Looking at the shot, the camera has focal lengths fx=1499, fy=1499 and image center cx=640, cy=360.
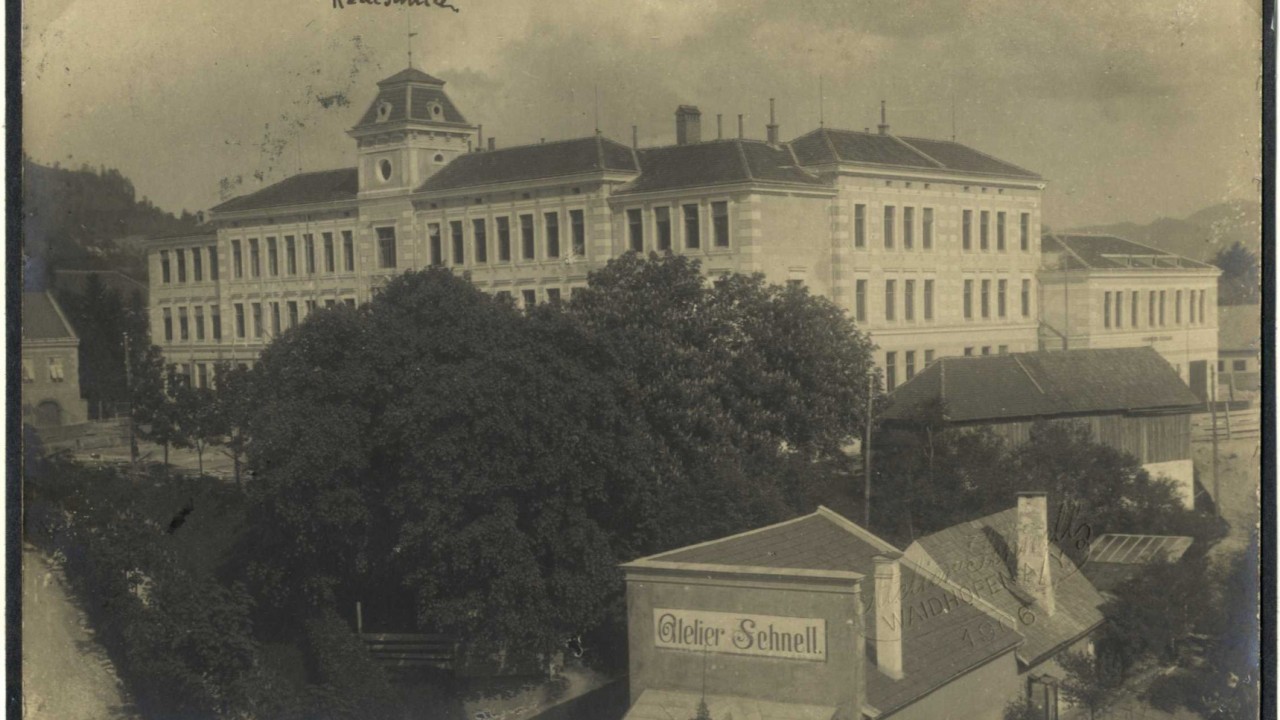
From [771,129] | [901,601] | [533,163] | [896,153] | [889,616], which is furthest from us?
[533,163]

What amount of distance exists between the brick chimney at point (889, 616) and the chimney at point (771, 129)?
4228 mm

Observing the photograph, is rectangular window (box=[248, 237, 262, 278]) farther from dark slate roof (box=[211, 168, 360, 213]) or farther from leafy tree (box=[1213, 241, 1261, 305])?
leafy tree (box=[1213, 241, 1261, 305])

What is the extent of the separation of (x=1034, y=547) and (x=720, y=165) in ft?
15.5

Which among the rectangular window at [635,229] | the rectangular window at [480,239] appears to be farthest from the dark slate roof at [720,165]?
the rectangular window at [480,239]

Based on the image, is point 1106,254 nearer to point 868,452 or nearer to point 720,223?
point 868,452

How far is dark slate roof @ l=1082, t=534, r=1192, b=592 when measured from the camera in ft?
44.5

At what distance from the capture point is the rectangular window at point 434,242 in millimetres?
15445

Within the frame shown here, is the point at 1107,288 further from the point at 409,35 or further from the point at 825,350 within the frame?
the point at 409,35

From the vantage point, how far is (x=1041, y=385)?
14.7 m

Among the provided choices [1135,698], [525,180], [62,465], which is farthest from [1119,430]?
[62,465]

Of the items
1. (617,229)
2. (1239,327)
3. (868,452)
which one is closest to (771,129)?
(617,229)

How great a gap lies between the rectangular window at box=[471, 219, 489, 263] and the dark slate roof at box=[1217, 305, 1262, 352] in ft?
23.2

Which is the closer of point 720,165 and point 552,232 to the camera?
point 720,165

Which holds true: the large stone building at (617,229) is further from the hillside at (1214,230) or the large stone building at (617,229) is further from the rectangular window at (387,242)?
the hillside at (1214,230)
